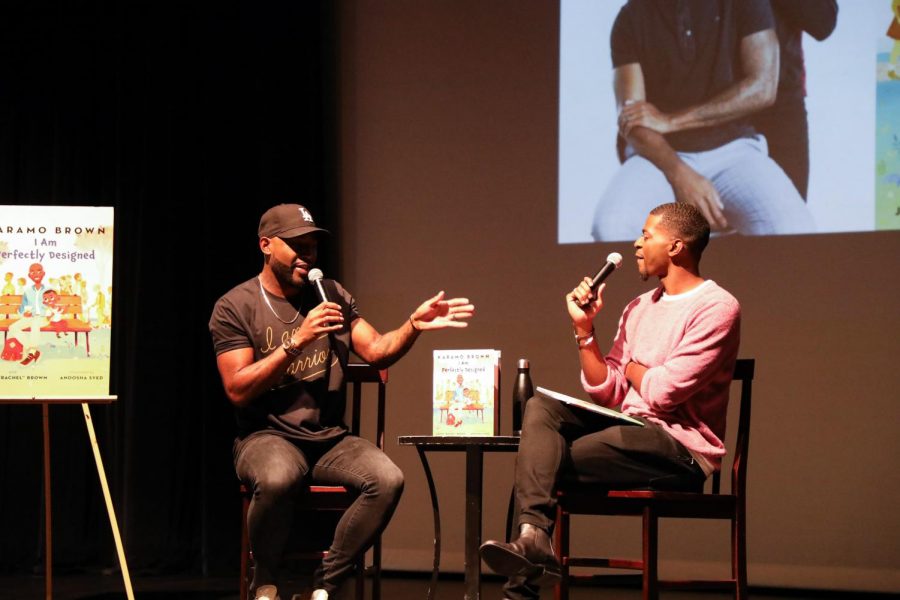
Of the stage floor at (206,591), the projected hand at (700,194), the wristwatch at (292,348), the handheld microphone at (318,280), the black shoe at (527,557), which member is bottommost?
the stage floor at (206,591)

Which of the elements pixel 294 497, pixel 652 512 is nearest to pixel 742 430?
pixel 652 512

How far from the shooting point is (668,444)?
2.60 metres

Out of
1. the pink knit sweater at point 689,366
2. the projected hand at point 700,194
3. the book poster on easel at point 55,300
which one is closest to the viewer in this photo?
the pink knit sweater at point 689,366

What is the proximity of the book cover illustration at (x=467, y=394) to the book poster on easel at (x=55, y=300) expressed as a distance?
1.10 meters

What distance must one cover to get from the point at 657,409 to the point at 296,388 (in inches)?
39.5

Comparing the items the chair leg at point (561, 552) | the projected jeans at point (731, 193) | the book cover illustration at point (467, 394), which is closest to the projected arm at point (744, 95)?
the projected jeans at point (731, 193)

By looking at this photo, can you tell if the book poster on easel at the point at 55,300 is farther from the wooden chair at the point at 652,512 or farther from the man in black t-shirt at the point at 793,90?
the man in black t-shirt at the point at 793,90

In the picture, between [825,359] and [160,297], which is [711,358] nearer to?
[825,359]

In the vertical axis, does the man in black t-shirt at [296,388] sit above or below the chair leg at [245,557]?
above

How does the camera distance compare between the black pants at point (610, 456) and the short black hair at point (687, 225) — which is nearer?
the black pants at point (610, 456)

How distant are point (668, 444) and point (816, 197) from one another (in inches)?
68.3

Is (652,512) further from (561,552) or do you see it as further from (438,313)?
(438,313)

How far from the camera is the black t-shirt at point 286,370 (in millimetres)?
2885

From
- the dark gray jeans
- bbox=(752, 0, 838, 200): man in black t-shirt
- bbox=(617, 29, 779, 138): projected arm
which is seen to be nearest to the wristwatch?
the dark gray jeans
